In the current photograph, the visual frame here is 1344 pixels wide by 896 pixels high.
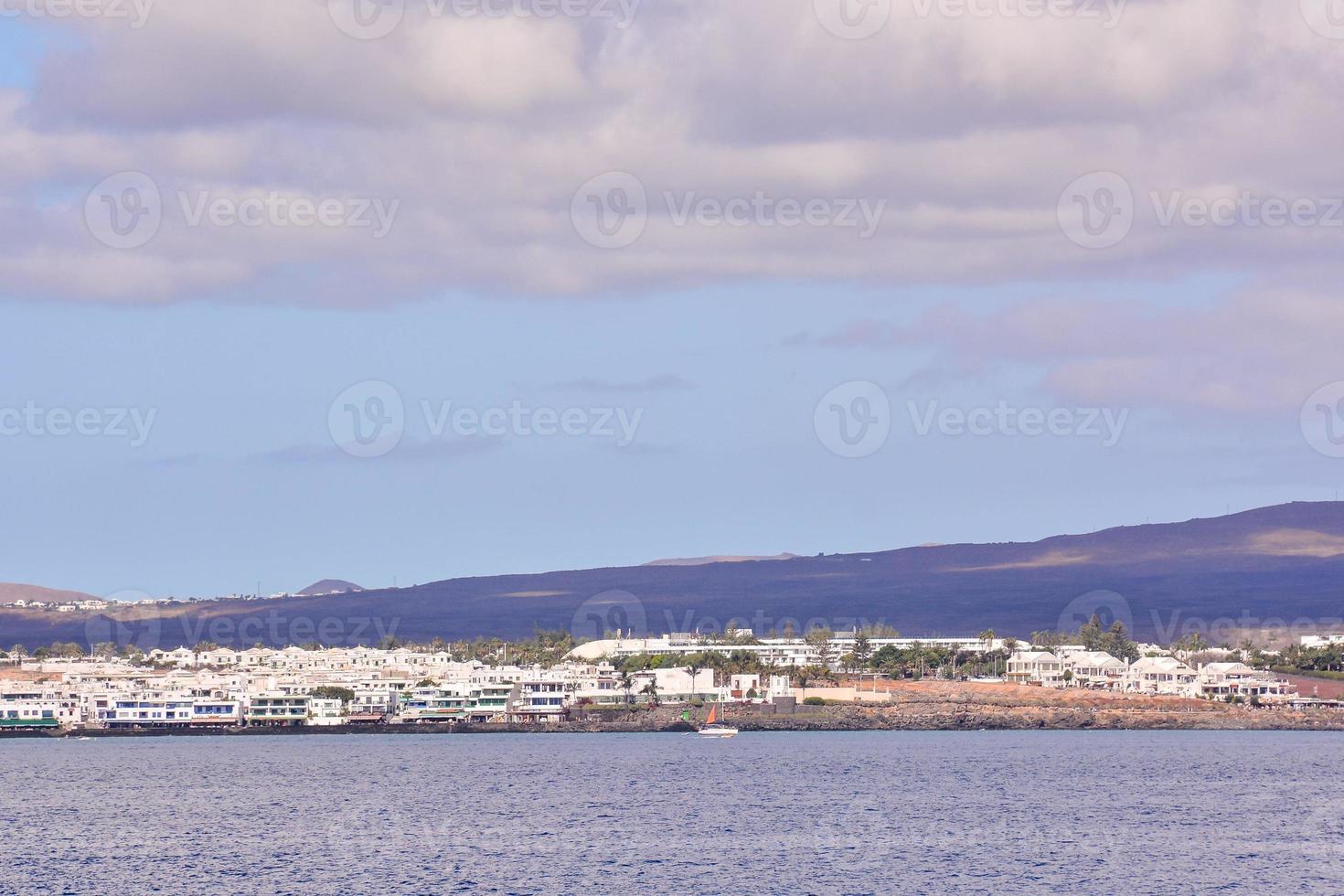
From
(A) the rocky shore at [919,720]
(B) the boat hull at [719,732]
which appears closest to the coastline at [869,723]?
(A) the rocky shore at [919,720]

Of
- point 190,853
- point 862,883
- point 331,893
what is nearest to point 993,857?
point 862,883

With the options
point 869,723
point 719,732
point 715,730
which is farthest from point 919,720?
point 719,732

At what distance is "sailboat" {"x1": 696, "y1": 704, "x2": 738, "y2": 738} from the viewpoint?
16838 cm

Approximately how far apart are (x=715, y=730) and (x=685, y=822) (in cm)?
8586

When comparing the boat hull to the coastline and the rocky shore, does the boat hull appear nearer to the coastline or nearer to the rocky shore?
the coastline

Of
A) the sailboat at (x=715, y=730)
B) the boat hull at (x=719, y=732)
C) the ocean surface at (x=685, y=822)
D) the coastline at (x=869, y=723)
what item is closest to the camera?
the ocean surface at (x=685, y=822)

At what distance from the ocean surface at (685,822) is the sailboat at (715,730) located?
83.7 feet

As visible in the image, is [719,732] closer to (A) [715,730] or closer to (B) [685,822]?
(A) [715,730]

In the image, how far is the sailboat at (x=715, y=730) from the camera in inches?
6629

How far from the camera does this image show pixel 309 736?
182m

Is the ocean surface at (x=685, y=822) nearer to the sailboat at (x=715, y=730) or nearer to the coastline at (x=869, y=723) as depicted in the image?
the sailboat at (x=715, y=730)

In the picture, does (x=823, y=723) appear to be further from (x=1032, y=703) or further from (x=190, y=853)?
(x=190, y=853)

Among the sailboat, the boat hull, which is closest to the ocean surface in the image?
the boat hull

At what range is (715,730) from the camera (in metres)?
171
